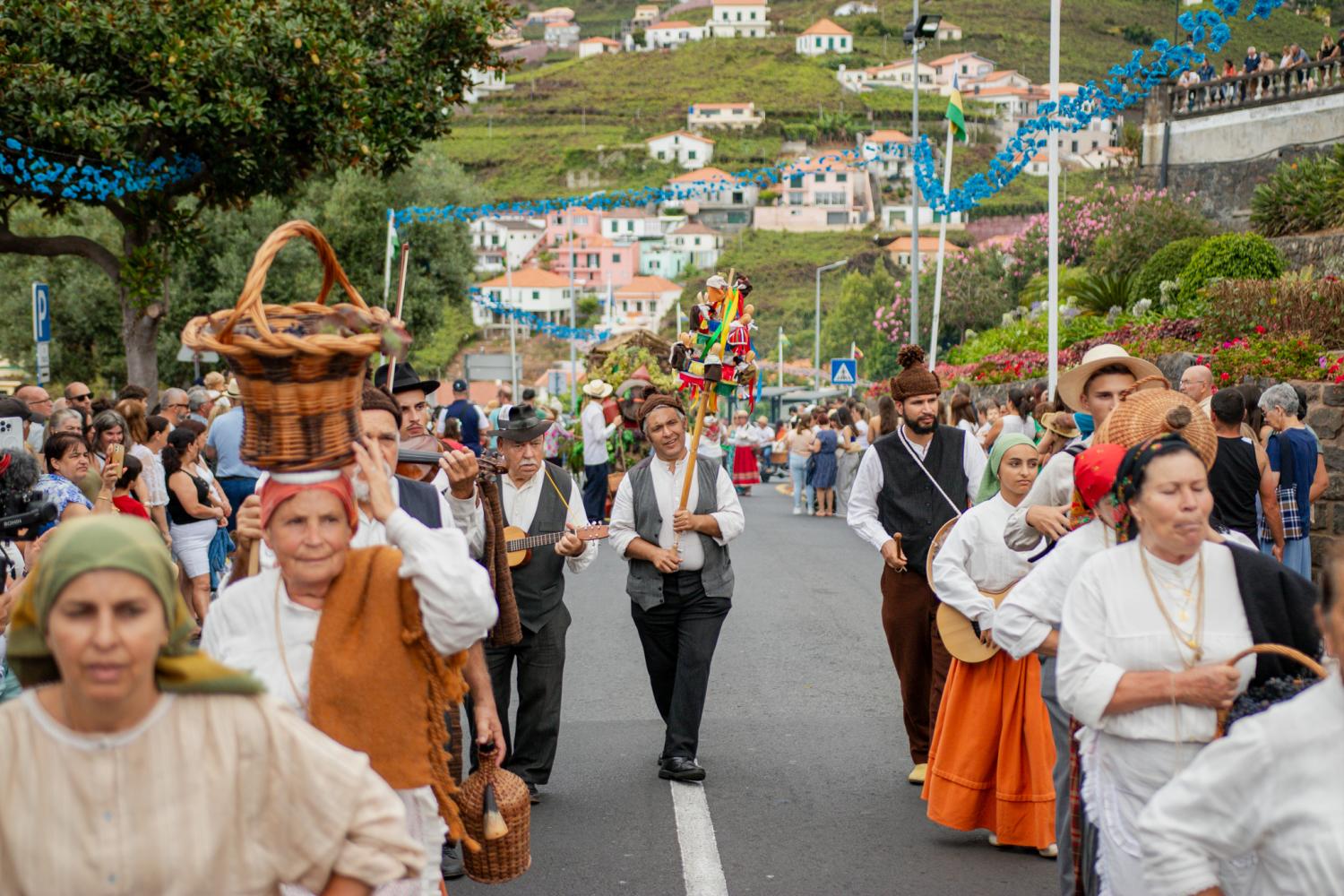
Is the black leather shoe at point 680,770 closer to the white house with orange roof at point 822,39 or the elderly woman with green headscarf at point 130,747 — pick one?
the elderly woman with green headscarf at point 130,747

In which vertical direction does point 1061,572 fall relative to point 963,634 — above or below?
above

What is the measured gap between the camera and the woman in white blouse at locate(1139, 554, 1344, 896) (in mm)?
3018

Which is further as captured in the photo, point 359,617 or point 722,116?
point 722,116

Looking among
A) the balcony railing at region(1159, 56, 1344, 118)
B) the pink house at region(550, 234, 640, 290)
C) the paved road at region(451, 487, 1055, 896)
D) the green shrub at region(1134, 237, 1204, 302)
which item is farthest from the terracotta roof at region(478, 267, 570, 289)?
the paved road at region(451, 487, 1055, 896)

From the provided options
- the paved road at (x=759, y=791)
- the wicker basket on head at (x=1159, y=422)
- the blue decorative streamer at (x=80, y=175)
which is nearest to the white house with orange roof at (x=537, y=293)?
the blue decorative streamer at (x=80, y=175)

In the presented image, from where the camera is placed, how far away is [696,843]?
22.4 feet

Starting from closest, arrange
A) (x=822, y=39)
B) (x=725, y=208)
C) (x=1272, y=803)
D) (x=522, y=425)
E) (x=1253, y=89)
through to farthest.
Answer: (x=1272, y=803)
(x=522, y=425)
(x=1253, y=89)
(x=725, y=208)
(x=822, y=39)

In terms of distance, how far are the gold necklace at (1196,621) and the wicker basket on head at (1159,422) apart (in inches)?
20.9

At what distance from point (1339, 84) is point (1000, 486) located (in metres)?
26.5

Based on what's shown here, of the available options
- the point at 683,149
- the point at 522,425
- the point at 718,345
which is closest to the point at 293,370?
the point at 522,425

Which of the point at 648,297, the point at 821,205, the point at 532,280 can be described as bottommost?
the point at 648,297

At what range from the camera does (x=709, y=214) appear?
155 meters

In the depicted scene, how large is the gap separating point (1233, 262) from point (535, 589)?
57.5ft

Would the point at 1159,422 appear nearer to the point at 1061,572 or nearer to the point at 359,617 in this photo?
the point at 1061,572
